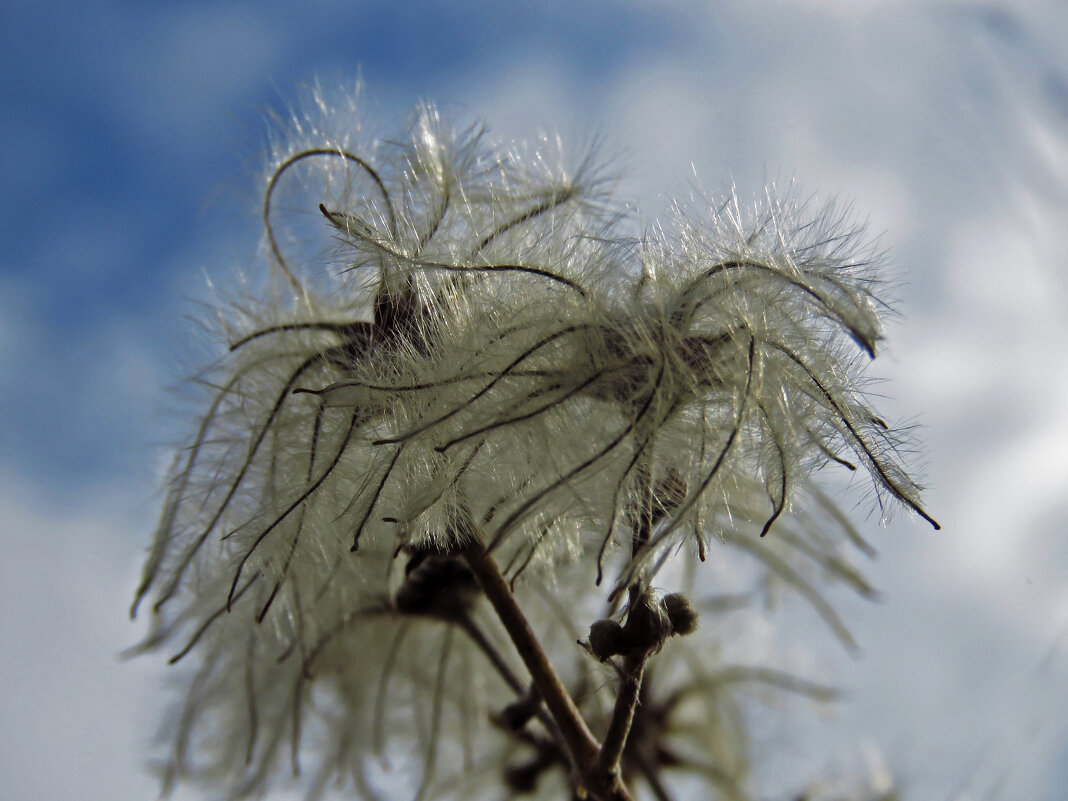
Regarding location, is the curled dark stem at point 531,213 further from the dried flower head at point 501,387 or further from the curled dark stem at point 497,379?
the curled dark stem at point 497,379

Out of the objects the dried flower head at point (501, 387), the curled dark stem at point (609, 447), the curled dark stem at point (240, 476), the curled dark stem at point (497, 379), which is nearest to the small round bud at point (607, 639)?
the dried flower head at point (501, 387)

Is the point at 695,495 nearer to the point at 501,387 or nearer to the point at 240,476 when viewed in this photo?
the point at 501,387

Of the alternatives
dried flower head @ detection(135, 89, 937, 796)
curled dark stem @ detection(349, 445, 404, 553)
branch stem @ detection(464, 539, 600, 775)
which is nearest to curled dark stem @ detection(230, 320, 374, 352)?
dried flower head @ detection(135, 89, 937, 796)

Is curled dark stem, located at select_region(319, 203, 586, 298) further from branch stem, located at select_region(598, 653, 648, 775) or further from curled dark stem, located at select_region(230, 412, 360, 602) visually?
branch stem, located at select_region(598, 653, 648, 775)

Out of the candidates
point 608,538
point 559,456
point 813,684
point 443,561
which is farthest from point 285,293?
point 813,684

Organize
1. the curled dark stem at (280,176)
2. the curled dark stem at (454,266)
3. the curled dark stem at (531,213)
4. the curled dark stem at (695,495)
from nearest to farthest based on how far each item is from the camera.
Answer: the curled dark stem at (695,495) → the curled dark stem at (454,266) → the curled dark stem at (531,213) → the curled dark stem at (280,176)

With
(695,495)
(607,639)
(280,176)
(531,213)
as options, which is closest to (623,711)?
(607,639)

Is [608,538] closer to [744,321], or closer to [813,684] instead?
[744,321]
